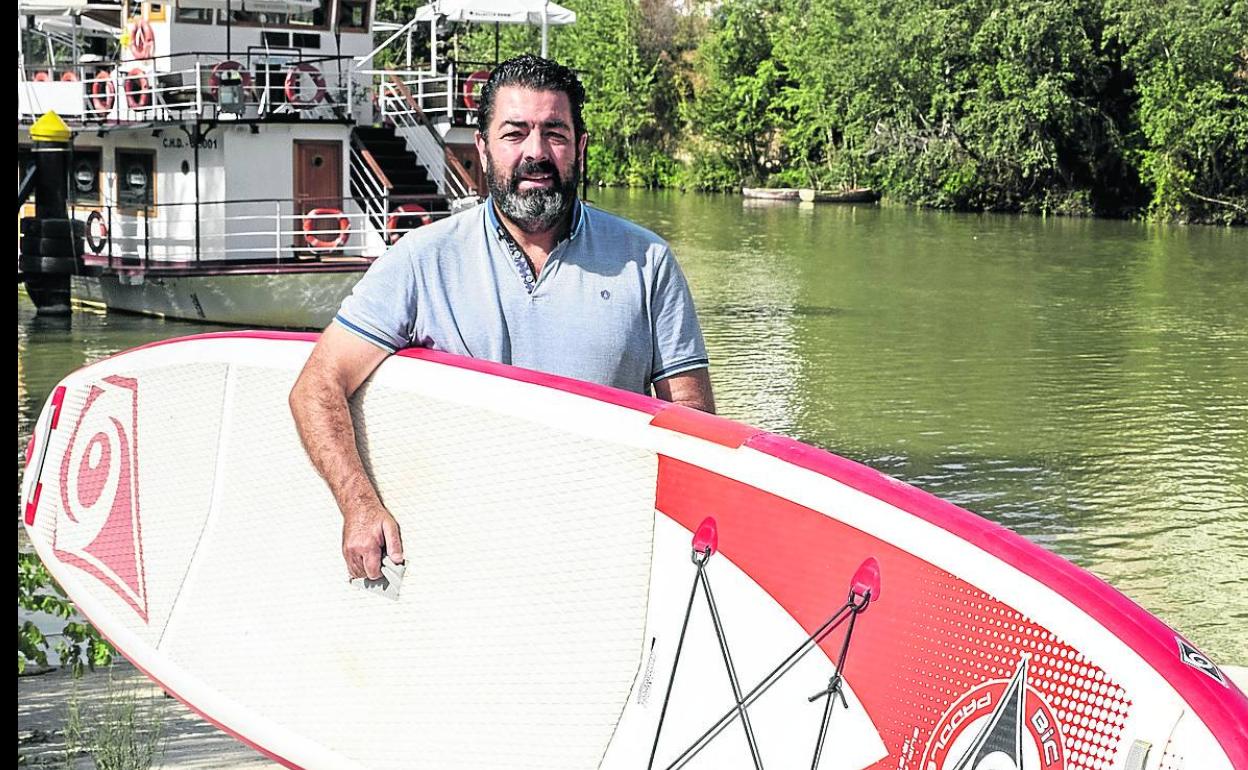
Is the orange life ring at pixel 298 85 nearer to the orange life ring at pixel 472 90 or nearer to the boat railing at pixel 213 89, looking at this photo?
the boat railing at pixel 213 89

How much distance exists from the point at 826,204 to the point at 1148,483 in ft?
126

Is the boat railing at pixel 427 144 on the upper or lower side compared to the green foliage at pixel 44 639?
upper

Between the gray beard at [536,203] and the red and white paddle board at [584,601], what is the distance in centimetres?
39

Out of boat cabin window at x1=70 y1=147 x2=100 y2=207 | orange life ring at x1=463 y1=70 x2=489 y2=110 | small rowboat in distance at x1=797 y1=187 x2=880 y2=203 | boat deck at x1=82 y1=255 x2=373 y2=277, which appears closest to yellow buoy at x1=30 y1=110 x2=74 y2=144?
boat deck at x1=82 y1=255 x2=373 y2=277

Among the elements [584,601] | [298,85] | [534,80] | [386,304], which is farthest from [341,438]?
[298,85]

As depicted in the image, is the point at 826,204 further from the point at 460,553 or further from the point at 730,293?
the point at 460,553

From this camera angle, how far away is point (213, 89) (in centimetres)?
1912

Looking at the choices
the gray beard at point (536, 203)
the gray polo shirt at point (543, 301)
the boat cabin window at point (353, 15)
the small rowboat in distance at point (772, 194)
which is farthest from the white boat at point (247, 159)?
the small rowboat in distance at point (772, 194)

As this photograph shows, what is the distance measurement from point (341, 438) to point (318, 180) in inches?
646

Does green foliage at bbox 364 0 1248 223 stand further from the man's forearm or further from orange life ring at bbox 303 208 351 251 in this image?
the man's forearm

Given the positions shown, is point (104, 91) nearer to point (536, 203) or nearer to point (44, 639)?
point (44, 639)

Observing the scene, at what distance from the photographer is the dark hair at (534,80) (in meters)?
3.72

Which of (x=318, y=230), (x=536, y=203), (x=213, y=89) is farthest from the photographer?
(x=318, y=230)

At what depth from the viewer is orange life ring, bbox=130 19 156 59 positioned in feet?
70.5
